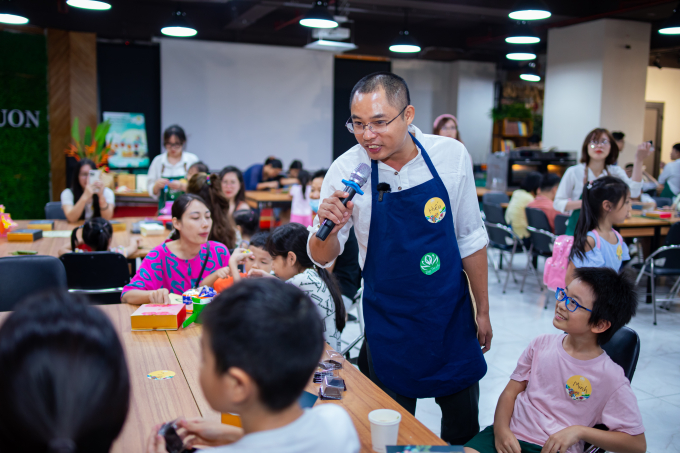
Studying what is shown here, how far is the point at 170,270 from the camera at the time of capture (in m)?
2.74

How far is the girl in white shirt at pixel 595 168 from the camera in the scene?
4344 millimetres

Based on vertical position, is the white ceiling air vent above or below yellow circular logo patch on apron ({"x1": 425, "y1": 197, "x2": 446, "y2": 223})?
above

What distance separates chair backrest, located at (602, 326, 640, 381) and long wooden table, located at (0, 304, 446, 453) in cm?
90

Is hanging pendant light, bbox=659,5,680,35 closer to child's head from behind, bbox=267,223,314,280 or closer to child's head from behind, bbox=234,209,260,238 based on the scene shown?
child's head from behind, bbox=234,209,260,238

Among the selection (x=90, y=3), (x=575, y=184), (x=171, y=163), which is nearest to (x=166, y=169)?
(x=171, y=163)

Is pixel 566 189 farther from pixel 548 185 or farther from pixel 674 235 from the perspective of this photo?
pixel 548 185

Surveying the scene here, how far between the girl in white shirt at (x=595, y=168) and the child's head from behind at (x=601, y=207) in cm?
94

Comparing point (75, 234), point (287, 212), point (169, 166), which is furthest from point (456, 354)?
point (287, 212)

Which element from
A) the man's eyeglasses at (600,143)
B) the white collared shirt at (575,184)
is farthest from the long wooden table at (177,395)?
the white collared shirt at (575,184)

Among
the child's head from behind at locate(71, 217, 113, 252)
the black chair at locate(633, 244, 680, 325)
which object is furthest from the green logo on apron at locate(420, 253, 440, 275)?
the black chair at locate(633, 244, 680, 325)

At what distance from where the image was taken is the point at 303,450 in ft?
3.04

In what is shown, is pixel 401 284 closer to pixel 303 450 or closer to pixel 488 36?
pixel 303 450

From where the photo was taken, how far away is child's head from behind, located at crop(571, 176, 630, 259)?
3377mm

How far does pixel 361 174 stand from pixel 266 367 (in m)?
0.95
